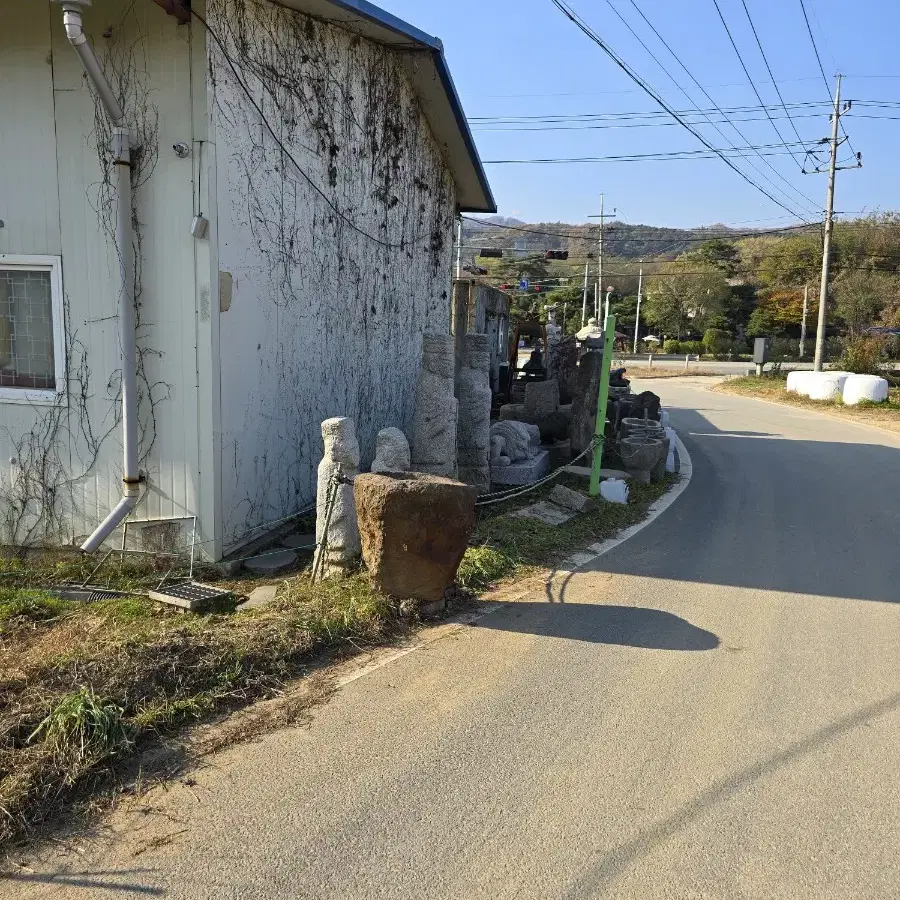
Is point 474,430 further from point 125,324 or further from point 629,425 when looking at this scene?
point 629,425

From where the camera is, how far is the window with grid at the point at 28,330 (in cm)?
664

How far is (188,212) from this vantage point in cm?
620

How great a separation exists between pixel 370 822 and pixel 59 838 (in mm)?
1229

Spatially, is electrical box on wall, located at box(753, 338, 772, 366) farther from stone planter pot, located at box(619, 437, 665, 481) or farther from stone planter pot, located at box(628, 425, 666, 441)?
stone planter pot, located at box(619, 437, 665, 481)

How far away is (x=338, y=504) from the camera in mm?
6023

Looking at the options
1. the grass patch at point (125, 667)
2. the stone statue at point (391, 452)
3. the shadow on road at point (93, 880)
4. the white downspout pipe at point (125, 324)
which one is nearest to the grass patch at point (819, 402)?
the stone statue at point (391, 452)

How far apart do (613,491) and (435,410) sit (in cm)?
285

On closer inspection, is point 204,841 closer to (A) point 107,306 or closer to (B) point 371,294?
(A) point 107,306

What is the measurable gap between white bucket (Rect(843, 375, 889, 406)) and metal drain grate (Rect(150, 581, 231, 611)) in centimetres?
2375

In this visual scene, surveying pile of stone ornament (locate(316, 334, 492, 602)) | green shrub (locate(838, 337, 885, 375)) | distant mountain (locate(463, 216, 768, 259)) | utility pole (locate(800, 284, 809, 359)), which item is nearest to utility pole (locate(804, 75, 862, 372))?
green shrub (locate(838, 337, 885, 375))

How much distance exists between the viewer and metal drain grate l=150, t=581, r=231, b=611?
17.9ft

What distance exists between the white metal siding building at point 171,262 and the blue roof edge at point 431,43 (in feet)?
0.21

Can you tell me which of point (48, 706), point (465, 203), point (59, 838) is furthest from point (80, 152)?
point (465, 203)

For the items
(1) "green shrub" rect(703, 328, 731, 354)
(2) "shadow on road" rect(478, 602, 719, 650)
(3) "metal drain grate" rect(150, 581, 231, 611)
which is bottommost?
(2) "shadow on road" rect(478, 602, 719, 650)
